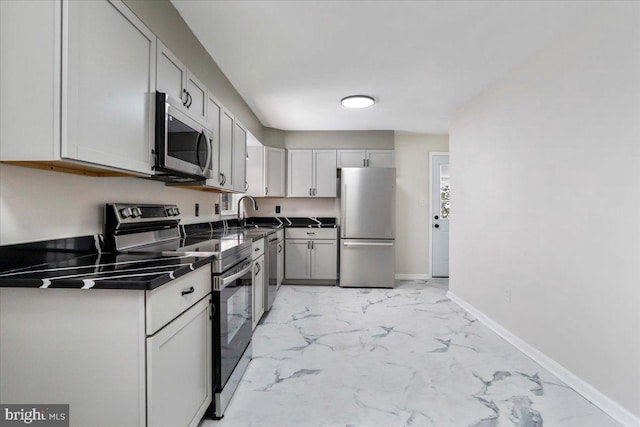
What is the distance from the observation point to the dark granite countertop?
1043 mm

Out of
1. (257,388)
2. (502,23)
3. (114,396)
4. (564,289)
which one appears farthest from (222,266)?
(502,23)

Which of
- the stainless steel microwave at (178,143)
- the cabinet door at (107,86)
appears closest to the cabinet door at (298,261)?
the stainless steel microwave at (178,143)

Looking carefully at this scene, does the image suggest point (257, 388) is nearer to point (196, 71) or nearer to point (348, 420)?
point (348, 420)

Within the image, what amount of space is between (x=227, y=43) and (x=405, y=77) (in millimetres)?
1635

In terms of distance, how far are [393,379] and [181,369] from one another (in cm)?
139

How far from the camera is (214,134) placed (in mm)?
2461

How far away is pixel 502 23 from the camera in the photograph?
2162 mm

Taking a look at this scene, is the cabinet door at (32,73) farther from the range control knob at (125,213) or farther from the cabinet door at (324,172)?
the cabinet door at (324,172)

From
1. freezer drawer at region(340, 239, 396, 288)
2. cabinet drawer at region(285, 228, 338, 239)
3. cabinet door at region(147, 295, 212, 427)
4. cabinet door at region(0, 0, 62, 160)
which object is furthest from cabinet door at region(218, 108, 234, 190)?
freezer drawer at region(340, 239, 396, 288)

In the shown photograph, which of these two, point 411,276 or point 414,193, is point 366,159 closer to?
point 414,193

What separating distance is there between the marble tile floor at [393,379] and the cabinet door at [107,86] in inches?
56.2

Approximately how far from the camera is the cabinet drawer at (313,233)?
4.77m

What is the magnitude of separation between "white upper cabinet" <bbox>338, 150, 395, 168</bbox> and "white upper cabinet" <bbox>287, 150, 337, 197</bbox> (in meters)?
0.19

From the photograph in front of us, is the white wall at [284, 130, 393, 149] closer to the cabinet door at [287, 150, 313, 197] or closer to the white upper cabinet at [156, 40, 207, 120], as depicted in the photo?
the cabinet door at [287, 150, 313, 197]
